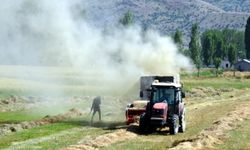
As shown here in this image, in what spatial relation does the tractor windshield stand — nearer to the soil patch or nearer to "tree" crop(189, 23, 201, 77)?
the soil patch

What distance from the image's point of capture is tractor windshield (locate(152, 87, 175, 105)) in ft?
129

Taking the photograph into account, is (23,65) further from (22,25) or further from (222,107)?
(222,107)

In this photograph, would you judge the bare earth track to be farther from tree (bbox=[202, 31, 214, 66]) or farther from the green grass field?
tree (bbox=[202, 31, 214, 66])

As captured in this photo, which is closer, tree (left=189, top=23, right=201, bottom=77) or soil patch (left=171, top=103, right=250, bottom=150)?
soil patch (left=171, top=103, right=250, bottom=150)

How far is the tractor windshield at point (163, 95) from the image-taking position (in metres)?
39.2

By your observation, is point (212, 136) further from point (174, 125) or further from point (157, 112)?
point (157, 112)

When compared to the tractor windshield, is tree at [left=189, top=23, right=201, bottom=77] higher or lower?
higher

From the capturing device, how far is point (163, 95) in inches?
1549

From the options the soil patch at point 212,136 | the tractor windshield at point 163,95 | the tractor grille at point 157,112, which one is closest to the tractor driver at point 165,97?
the tractor windshield at point 163,95

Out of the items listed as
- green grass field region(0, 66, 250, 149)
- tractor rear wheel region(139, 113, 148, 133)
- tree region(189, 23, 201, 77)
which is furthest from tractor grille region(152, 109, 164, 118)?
tree region(189, 23, 201, 77)

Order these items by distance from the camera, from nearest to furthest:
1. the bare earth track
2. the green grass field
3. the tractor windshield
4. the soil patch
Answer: the bare earth track
the soil patch
the green grass field
the tractor windshield

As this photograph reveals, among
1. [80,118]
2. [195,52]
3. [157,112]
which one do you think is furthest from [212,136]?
[195,52]

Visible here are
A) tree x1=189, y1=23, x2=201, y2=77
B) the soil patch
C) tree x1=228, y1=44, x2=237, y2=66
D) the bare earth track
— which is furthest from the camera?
tree x1=228, y1=44, x2=237, y2=66

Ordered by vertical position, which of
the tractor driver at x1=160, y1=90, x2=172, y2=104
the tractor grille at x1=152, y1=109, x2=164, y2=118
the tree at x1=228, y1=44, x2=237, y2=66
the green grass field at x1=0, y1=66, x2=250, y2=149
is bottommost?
the green grass field at x1=0, y1=66, x2=250, y2=149
